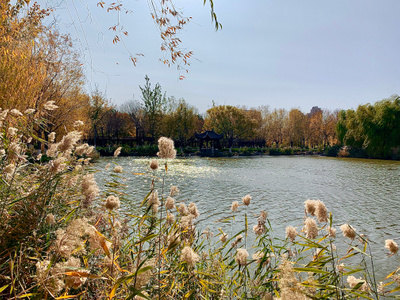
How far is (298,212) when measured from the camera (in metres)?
8.61

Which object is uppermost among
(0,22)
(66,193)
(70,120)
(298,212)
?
(0,22)

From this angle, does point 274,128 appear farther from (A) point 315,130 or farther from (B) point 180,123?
(B) point 180,123

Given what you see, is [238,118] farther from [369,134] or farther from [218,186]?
[218,186]

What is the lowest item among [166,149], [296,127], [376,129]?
[166,149]

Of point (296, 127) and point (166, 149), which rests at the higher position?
point (296, 127)

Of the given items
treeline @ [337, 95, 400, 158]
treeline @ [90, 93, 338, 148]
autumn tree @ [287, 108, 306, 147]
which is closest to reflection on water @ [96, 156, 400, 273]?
treeline @ [337, 95, 400, 158]

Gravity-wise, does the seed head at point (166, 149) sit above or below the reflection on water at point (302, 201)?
above

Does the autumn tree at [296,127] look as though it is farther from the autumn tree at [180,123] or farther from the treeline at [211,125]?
the autumn tree at [180,123]

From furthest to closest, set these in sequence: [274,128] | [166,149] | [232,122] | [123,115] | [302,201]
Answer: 1. [274,128]
2. [123,115]
3. [232,122]
4. [302,201]
5. [166,149]

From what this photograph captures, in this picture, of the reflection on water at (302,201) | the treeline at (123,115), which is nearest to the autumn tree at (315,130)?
the treeline at (123,115)

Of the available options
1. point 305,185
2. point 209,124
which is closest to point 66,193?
point 305,185

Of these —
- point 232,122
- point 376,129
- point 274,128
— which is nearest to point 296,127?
point 274,128

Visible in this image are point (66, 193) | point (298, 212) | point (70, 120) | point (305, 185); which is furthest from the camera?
point (70, 120)

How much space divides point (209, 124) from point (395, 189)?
41242 mm
